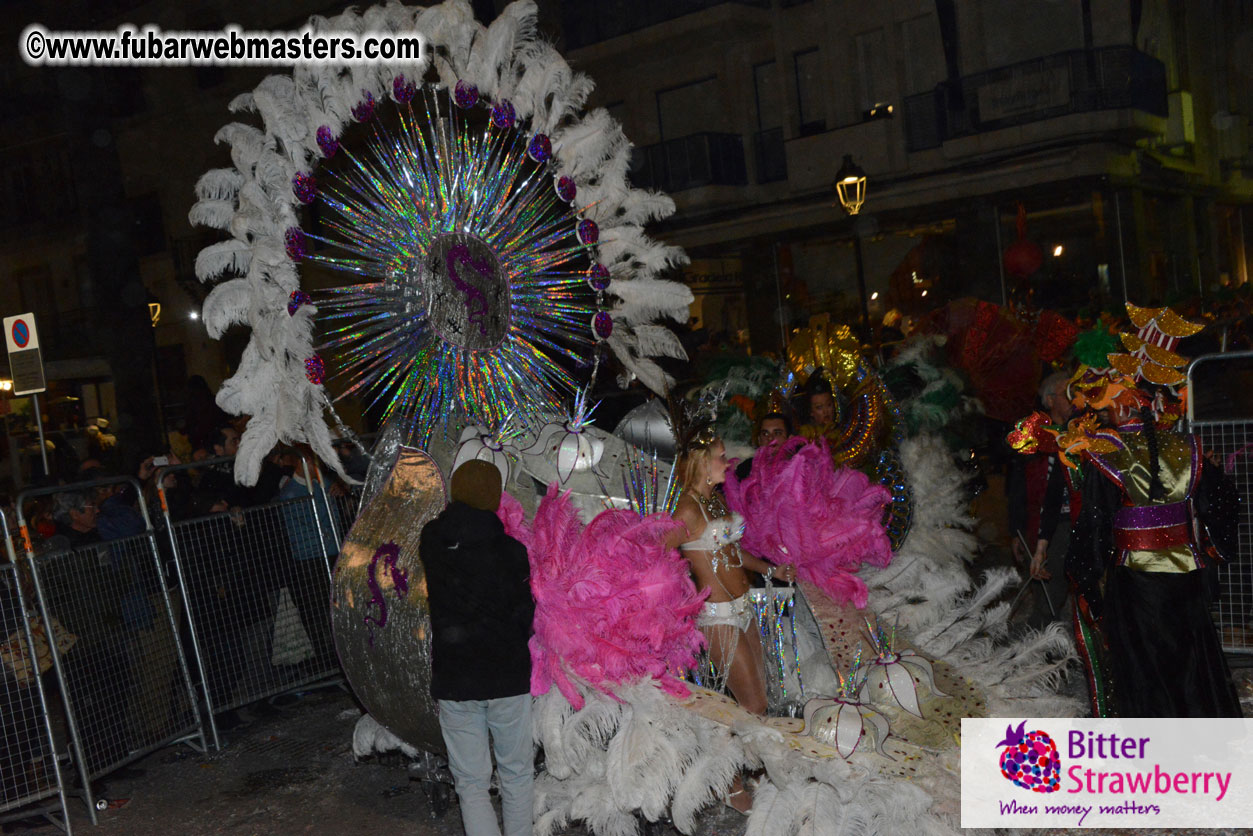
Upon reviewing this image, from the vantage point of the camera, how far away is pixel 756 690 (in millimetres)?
4539

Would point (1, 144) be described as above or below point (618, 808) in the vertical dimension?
above

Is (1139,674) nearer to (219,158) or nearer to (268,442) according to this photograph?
(268,442)

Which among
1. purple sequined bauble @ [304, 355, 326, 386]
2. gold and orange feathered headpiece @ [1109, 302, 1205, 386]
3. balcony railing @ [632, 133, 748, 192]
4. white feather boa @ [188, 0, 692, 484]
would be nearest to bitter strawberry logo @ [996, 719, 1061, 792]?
gold and orange feathered headpiece @ [1109, 302, 1205, 386]

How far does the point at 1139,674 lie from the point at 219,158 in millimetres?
20292

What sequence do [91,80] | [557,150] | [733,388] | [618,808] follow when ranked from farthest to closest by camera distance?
1. [91,80]
2. [733,388]
3. [557,150]
4. [618,808]

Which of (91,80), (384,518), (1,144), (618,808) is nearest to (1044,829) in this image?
(618,808)

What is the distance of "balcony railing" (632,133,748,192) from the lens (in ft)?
64.1

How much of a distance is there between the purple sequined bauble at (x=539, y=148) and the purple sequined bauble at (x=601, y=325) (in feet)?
2.57

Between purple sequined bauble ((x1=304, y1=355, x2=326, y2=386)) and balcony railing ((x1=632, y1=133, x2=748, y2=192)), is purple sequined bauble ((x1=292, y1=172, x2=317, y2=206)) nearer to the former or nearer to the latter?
purple sequined bauble ((x1=304, y1=355, x2=326, y2=386))

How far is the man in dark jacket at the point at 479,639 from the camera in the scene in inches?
144

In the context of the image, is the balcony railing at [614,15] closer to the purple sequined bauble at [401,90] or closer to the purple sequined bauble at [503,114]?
the purple sequined bauble at [503,114]

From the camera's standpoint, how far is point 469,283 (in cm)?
461

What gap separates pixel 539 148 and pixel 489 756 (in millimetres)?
2690

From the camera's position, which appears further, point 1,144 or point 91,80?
point 1,144
